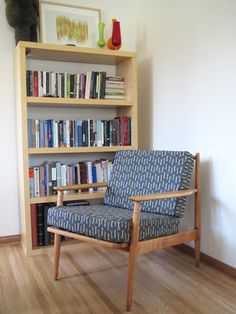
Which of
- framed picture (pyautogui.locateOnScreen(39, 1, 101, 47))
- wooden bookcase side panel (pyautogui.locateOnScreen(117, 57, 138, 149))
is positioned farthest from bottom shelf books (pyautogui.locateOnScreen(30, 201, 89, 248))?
framed picture (pyautogui.locateOnScreen(39, 1, 101, 47))

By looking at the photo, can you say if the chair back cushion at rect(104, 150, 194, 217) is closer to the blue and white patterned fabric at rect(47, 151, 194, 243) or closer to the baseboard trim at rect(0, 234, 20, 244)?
the blue and white patterned fabric at rect(47, 151, 194, 243)

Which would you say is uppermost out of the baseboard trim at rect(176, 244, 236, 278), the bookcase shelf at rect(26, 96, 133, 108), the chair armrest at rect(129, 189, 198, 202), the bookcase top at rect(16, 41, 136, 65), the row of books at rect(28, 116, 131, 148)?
the bookcase top at rect(16, 41, 136, 65)

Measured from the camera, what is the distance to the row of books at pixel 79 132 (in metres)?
2.79

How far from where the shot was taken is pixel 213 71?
2.37 metres

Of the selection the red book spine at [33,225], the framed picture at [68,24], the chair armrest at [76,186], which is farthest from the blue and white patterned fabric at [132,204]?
the framed picture at [68,24]

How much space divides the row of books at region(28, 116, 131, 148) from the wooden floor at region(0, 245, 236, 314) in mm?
908

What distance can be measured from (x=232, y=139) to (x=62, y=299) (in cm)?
142

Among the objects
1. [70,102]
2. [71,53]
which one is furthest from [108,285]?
[71,53]

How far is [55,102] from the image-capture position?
9.04 feet

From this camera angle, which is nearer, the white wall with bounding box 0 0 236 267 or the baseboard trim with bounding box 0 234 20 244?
the white wall with bounding box 0 0 236 267

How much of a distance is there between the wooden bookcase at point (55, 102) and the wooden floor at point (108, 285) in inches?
14.9

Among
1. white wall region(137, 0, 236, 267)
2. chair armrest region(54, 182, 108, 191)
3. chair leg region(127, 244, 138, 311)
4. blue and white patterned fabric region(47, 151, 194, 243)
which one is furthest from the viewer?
chair armrest region(54, 182, 108, 191)

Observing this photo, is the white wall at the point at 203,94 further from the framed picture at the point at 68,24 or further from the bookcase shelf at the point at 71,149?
the framed picture at the point at 68,24

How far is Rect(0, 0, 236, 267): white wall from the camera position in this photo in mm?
2279
